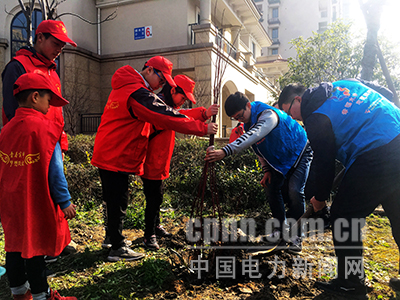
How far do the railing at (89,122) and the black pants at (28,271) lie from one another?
11.8m

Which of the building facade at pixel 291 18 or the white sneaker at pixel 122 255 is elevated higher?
the building facade at pixel 291 18

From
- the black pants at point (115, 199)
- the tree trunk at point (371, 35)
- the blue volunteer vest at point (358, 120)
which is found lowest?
the black pants at point (115, 199)

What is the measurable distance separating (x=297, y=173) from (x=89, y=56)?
12768 millimetres

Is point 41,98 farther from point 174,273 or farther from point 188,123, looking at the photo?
point 174,273

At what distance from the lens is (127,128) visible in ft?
8.86

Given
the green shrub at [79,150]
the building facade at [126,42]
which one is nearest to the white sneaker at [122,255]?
the green shrub at [79,150]

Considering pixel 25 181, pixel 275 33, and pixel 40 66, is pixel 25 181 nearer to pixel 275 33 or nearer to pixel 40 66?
pixel 40 66

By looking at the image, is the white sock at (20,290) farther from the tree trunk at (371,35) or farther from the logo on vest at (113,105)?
the tree trunk at (371,35)

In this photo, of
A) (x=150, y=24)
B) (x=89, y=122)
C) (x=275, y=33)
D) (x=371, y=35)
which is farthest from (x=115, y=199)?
(x=275, y=33)

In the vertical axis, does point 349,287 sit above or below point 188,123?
below

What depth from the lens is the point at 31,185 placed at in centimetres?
186

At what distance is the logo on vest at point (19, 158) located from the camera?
1.83 m

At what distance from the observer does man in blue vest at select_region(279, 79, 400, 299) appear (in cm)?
206

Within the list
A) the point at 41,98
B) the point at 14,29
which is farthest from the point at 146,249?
the point at 14,29
